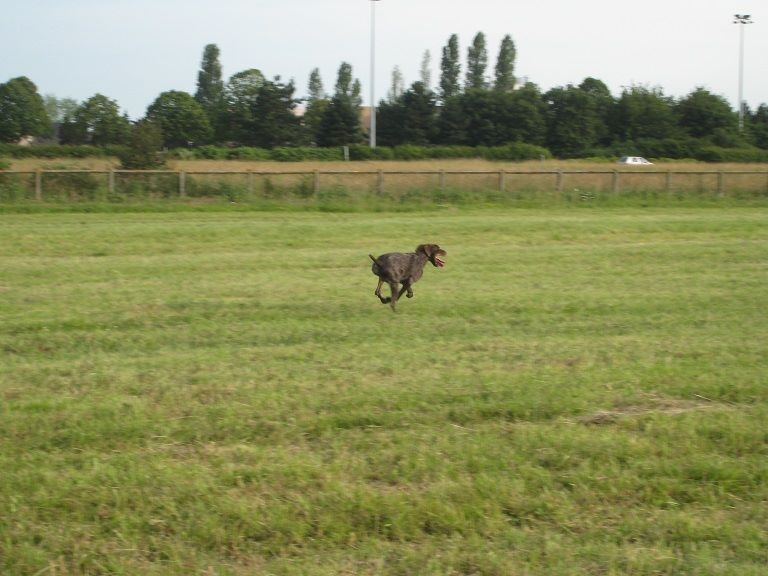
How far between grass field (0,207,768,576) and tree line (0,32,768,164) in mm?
57905

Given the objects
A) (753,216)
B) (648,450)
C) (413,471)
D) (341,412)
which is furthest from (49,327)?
(753,216)

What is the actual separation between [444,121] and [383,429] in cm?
6972

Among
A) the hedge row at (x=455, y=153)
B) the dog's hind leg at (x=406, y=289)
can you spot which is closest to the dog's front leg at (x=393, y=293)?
the dog's hind leg at (x=406, y=289)

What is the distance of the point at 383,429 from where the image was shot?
19.7 feet

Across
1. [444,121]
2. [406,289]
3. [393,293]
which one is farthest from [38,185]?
[444,121]

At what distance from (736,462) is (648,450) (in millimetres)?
480

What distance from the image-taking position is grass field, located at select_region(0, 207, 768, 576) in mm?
4434

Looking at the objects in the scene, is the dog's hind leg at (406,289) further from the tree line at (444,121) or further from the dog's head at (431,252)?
the tree line at (444,121)

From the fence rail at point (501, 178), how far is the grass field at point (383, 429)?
17.0m

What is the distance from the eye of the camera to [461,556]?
14.1 feet

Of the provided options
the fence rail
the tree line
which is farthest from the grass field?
the tree line

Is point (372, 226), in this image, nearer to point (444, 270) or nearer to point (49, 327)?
point (444, 270)

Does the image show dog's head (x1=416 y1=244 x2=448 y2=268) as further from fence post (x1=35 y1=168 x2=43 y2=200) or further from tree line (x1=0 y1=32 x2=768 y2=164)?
tree line (x1=0 y1=32 x2=768 y2=164)

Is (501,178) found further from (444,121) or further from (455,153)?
(444,121)
